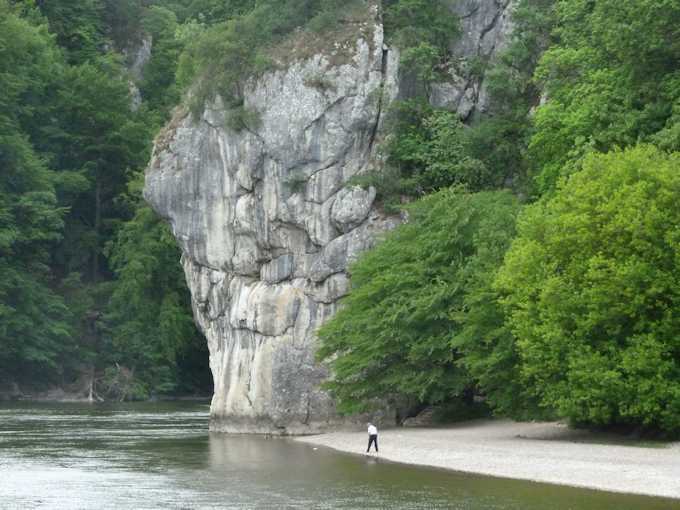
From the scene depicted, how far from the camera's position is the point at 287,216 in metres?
66.1

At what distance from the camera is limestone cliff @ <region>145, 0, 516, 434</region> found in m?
64.4

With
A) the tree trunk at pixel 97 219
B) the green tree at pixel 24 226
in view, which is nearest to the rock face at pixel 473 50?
the green tree at pixel 24 226

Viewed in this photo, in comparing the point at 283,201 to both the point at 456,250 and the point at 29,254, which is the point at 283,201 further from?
the point at 29,254

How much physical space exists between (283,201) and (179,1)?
66.7 meters

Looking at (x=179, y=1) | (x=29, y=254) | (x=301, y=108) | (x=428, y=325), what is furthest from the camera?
(x=179, y=1)

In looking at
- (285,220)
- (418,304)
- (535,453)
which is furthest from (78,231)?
(535,453)

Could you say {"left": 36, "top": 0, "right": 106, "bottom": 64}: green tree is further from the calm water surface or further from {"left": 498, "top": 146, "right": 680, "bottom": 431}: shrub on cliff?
{"left": 498, "top": 146, "right": 680, "bottom": 431}: shrub on cliff

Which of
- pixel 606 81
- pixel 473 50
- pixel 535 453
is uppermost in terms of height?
pixel 473 50

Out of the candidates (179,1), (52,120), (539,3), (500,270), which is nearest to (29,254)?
(52,120)

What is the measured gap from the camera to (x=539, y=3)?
224 feet

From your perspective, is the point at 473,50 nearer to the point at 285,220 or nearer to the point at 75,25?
the point at 285,220

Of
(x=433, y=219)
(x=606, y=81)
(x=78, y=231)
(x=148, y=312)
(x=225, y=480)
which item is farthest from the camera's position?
(x=78, y=231)

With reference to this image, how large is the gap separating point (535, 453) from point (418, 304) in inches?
439

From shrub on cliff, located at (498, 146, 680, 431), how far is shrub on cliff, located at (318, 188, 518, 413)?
5820mm
